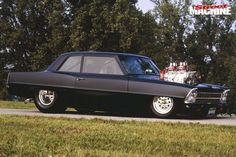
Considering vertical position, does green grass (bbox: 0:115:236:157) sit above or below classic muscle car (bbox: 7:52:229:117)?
below

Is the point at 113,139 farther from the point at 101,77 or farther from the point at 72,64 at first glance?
the point at 72,64

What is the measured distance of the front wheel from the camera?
10811mm

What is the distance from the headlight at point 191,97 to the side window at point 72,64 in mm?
2789

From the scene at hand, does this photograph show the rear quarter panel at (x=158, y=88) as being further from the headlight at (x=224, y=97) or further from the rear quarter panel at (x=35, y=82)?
the rear quarter panel at (x=35, y=82)

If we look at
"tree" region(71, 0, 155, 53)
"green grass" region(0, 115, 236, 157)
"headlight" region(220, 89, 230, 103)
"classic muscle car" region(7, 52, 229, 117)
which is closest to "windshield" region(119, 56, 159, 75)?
"classic muscle car" region(7, 52, 229, 117)

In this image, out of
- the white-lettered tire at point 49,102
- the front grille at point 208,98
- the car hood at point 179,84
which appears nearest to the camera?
the car hood at point 179,84

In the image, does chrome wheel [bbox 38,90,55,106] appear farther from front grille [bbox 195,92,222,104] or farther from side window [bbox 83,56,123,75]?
front grille [bbox 195,92,222,104]

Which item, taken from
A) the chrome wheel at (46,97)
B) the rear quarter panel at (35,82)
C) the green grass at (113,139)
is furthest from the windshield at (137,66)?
the green grass at (113,139)

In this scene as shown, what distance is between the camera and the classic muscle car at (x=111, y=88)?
10773mm

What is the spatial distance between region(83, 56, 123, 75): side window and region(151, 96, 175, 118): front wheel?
3.41ft

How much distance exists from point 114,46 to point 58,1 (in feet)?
22.4

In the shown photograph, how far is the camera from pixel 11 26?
50.1 m

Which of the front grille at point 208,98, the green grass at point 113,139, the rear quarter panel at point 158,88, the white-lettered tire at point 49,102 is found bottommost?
the green grass at point 113,139

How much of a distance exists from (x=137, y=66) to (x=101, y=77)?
0.89 meters
